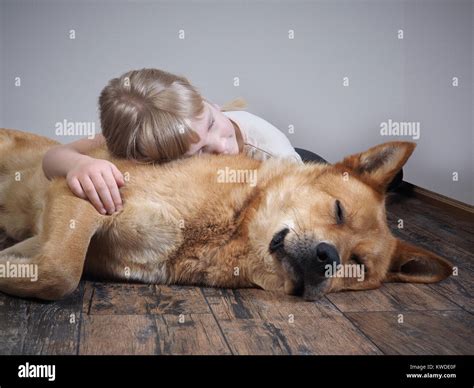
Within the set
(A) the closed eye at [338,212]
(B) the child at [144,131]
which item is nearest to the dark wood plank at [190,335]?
(B) the child at [144,131]

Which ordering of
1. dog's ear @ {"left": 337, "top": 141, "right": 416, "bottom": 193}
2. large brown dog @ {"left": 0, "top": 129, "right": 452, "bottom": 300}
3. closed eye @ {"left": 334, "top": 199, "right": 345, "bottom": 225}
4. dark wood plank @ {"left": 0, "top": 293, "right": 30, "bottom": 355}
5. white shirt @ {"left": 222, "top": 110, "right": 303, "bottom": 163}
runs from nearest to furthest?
1. dark wood plank @ {"left": 0, "top": 293, "right": 30, "bottom": 355}
2. large brown dog @ {"left": 0, "top": 129, "right": 452, "bottom": 300}
3. closed eye @ {"left": 334, "top": 199, "right": 345, "bottom": 225}
4. dog's ear @ {"left": 337, "top": 141, "right": 416, "bottom": 193}
5. white shirt @ {"left": 222, "top": 110, "right": 303, "bottom": 163}

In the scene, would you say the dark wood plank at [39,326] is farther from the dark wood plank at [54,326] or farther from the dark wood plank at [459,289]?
the dark wood plank at [459,289]

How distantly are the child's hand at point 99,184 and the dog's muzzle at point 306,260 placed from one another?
1.98 feet

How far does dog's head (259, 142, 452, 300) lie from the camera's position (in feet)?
7.50

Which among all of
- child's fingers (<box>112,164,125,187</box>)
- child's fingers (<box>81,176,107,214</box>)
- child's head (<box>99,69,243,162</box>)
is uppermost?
child's head (<box>99,69,243,162</box>)

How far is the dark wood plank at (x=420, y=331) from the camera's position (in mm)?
1939

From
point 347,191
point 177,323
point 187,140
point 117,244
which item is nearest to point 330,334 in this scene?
point 177,323

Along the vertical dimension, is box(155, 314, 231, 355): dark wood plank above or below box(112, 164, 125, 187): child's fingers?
below

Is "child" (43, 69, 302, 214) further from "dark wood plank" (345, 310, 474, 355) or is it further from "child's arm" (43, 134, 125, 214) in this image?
"dark wood plank" (345, 310, 474, 355)

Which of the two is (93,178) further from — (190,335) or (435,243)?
(435,243)

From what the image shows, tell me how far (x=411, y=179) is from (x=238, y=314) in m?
3.23

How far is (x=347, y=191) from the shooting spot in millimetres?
2428

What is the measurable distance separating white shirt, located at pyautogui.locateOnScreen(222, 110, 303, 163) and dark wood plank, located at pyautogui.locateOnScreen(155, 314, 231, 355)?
123 centimetres

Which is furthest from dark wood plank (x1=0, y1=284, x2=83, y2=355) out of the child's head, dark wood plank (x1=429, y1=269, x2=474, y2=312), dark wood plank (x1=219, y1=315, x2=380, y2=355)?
dark wood plank (x1=429, y1=269, x2=474, y2=312)
